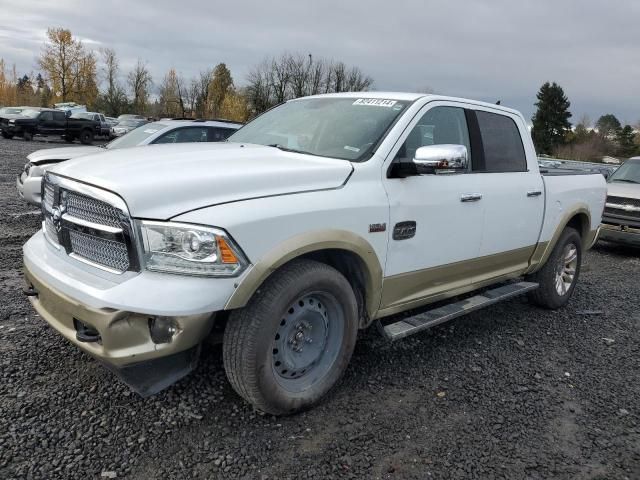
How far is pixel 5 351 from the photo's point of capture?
360cm

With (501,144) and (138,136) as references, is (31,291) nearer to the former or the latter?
(501,144)

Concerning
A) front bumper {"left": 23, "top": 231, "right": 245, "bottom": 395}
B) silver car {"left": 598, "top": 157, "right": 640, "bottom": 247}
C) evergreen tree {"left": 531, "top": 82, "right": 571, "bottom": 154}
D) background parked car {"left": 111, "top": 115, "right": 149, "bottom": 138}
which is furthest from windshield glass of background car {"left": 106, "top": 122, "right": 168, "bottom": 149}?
evergreen tree {"left": 531, "top": 82, "right": 571, "bottom": 154}

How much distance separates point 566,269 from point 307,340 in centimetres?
373

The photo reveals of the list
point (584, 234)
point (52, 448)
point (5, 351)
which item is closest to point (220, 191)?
point (52, 448)

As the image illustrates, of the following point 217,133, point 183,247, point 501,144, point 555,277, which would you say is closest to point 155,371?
point 183,247

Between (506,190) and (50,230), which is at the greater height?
(506,190)

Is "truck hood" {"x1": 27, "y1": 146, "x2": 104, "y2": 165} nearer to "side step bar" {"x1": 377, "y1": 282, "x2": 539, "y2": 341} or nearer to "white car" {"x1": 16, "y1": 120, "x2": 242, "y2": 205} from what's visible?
"white car" {"x1": 16, "y1": 120, "x2": 242, "y2": 205}

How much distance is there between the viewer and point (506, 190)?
169 inches

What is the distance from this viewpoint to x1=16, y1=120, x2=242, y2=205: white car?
7.36 m

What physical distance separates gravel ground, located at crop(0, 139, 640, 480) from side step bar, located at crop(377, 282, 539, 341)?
399 millimetres

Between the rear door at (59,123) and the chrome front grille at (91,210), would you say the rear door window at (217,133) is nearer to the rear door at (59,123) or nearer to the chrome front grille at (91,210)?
the chrome front grille at (91,210)

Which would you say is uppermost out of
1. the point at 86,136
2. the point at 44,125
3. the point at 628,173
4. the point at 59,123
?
the point at 628,173

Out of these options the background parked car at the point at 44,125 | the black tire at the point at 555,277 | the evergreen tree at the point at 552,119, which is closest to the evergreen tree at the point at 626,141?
the evergreen tree at the point at 552,119

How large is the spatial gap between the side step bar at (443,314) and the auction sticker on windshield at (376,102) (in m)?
1.55
